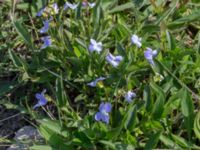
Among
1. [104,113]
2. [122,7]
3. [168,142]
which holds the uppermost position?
[122,7]

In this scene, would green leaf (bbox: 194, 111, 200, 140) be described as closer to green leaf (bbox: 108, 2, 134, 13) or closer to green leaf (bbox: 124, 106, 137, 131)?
green leaf (bbox: 124, 106, 137, 131)

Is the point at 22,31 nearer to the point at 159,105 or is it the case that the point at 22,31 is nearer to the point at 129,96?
the point at 129,96

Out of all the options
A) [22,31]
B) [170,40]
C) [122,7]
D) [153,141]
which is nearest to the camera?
[153,141]

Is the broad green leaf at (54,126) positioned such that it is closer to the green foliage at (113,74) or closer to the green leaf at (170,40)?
the green foliage at (113,74)

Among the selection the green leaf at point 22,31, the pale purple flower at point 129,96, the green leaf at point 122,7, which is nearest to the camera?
the pale purple flower at point 129,96

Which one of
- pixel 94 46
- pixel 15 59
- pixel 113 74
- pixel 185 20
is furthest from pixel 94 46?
pixel 185 20

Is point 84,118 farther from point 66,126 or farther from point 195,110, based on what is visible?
point 195,110

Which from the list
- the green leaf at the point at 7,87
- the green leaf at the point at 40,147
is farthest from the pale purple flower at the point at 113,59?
the green leaf at the point at 7,87

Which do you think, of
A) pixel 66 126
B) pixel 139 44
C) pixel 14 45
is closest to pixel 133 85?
pixel 139 44
